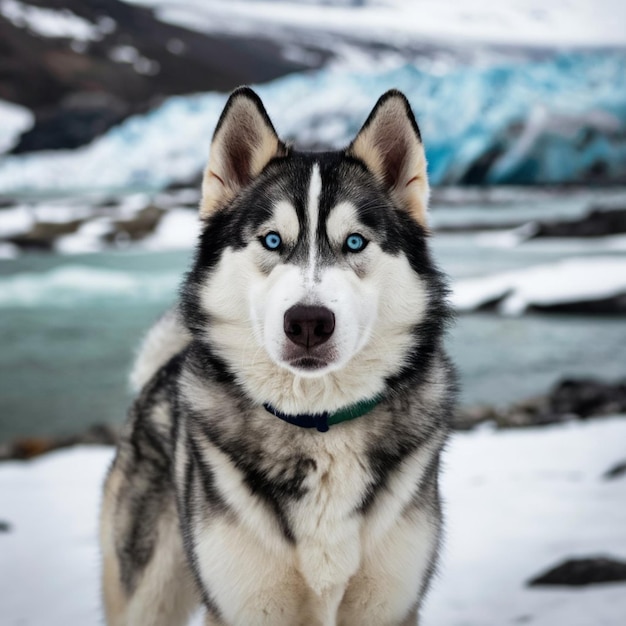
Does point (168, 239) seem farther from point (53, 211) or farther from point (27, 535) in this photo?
point (27, 535)

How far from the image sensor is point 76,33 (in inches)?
218

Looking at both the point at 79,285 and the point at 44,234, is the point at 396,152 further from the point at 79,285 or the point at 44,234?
the point at 44,234

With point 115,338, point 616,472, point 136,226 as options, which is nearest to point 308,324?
point 616,472

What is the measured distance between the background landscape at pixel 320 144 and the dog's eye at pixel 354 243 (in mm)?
3102

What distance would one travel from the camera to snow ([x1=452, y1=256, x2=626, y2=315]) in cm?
559

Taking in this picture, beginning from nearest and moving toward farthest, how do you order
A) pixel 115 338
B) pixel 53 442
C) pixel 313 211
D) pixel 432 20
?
pixel 313 211 → pixel 53 442 → pixel 115 338 → pixel 432 20

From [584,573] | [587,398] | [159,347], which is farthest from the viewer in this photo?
[587,398]

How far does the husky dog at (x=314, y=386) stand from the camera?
62.2 inches

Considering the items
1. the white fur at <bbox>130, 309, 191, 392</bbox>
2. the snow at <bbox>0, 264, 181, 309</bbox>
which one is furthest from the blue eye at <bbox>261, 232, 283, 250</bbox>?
the snow at <bbox>0, 264, 181, 309</bbox>

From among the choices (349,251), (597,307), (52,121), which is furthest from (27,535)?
(597,307)

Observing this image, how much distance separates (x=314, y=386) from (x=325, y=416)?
7 cm

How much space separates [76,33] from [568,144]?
12.8 ft

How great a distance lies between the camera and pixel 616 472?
3711 mm

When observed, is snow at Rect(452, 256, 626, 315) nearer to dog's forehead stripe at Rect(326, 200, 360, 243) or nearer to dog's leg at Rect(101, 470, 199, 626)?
dog's leg at Rect(101, 470, 199, 626)
